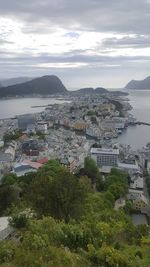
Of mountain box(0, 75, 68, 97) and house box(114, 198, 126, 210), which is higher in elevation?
house box(114, 198, 126, 210)

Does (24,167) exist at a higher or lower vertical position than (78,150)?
higher

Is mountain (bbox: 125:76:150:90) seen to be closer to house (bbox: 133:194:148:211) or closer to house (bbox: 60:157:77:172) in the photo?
house (bbox: 60:157:77:172)

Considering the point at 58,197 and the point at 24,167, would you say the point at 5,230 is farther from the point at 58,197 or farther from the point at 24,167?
the point at 24,167

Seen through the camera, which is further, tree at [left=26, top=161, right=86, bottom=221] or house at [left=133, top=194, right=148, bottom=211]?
house at [left=133, top=194, right=148, bottom=211]

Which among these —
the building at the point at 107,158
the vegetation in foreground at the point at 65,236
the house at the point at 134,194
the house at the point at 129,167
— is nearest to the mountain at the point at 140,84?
the building at the point at 107,158

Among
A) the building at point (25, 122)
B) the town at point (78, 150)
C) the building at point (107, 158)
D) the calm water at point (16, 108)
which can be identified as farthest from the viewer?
the calm water at point (16, 108)

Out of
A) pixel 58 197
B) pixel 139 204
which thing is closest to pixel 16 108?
pixel 139 204

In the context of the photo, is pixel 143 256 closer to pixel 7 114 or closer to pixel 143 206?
pixel 143 206

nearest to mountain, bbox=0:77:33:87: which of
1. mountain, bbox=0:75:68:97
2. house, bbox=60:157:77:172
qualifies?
mountain, bbox=0:75:68:97

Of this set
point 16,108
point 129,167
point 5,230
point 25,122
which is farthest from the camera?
point 16,108

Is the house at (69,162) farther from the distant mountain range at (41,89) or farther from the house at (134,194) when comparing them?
the distant mountain range at (41,89)
